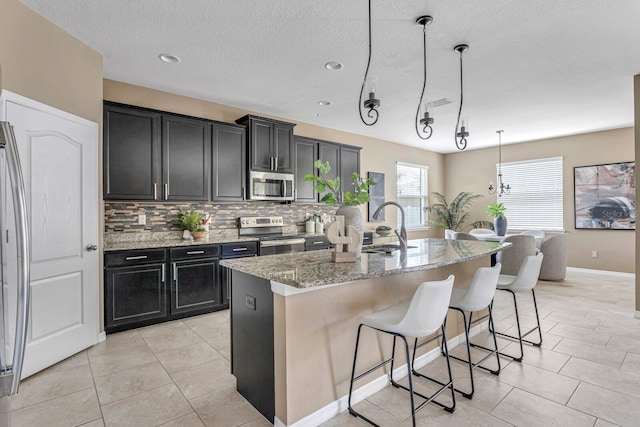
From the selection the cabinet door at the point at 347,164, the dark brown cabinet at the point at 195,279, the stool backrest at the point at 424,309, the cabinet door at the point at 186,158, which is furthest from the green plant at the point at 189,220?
the stool backrest at the point at 424,309

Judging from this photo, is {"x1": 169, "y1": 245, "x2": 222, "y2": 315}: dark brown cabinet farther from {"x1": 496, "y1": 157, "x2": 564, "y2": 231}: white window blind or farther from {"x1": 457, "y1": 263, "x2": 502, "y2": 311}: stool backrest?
{"x1": 496, "y1": 157, "x2": 564, "y2": 231}: white window blind

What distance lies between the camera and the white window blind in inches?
269

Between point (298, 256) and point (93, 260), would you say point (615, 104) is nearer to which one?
point (298, 256)

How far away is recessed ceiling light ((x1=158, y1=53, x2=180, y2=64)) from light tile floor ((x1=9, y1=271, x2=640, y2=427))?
2.76m

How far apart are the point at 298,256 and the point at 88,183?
7.08ft

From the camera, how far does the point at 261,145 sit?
4.63 m

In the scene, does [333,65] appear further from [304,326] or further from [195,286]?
[195,286]

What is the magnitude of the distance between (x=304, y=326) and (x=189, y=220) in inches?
109

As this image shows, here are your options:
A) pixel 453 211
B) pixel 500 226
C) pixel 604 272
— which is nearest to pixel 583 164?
pixel 604 272

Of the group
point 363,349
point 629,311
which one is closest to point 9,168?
point 363,349

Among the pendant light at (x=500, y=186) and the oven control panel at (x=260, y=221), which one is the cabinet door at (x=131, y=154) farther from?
the pendant light at (x=500, y=186)

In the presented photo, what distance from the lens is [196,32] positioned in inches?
111

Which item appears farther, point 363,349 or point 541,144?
point 541,144

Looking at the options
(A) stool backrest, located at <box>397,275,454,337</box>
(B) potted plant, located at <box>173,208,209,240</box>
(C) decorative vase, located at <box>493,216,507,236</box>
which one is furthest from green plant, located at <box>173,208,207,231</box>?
(C) decorative vase, located at <box>493,216,507,236</box>
